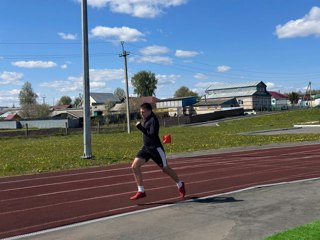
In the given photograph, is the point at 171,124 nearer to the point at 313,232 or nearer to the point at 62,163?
the point at 62,163

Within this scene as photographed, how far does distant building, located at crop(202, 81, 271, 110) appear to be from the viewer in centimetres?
11619

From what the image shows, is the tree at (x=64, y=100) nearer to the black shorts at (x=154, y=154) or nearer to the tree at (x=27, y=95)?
the tree at (x=27, y=95)

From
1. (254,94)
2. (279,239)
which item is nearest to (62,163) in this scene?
(279,239)

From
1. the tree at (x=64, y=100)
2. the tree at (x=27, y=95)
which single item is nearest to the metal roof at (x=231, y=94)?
the tree at (x=27, y=95)

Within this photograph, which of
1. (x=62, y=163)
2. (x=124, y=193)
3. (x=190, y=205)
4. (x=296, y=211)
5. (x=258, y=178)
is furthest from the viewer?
(x=62, y=163)

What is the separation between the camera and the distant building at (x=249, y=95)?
381 ft

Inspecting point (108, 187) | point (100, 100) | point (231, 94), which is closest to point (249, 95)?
point (231, 94)

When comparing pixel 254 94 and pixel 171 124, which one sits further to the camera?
pixel 254 94

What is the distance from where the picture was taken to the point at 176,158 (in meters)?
18.4

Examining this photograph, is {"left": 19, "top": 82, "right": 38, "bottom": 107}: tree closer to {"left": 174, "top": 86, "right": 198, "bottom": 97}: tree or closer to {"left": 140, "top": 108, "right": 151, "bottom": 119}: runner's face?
{"left": 174, "top": 86, "right": 198, "bottom": 97}: tree

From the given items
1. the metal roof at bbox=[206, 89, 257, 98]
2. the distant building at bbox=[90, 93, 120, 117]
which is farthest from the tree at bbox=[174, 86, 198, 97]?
the metal roof at bbox=[206, 89, 257, 98]

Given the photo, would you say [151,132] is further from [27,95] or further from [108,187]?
[27,95]

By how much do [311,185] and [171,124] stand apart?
187ft

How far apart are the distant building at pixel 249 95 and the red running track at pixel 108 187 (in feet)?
334
